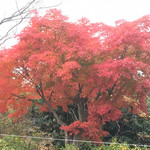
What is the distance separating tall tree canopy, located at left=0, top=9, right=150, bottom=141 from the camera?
6.39m

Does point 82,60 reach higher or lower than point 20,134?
higher

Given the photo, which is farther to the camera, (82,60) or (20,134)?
(20,134)

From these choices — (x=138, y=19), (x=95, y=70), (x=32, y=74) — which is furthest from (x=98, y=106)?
(x=138, y=19)

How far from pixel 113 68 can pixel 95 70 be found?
885 mm

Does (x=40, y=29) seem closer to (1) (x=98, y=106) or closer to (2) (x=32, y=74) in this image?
(2) (x=32, y=74)

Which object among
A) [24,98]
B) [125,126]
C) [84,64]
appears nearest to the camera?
[84,64]

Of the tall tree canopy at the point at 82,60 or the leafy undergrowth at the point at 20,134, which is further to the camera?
the leafy undergrowth at the point at 20,134

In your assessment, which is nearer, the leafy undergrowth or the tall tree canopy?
the tall tree canopy

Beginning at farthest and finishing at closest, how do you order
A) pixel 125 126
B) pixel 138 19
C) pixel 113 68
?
pixel 125 126
pixel 138 19
pixel 113 68

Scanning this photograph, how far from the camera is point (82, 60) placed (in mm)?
7121

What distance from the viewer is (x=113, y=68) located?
239 inches

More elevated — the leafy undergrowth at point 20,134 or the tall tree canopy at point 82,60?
the tall tree canopy at point 82,60

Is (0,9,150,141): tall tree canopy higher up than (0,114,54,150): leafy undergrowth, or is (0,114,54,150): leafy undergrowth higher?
(0,9,150,141): tall tree canopy

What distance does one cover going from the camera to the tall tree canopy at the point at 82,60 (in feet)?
21.0
